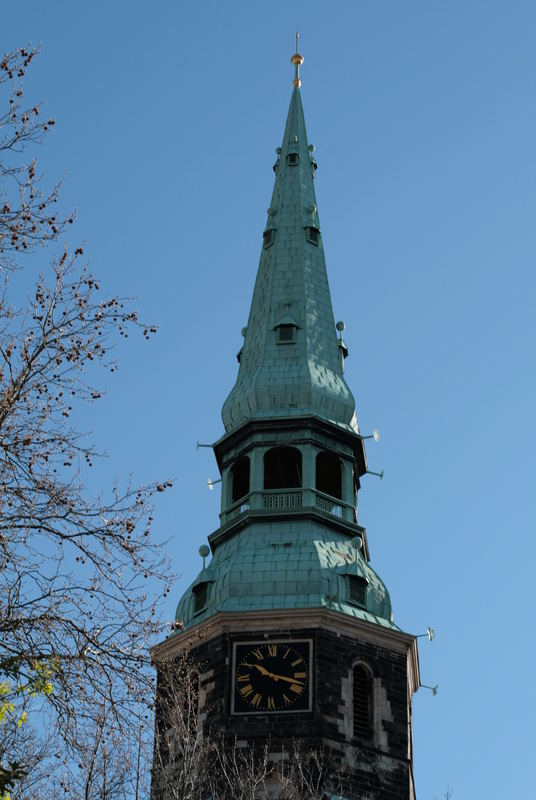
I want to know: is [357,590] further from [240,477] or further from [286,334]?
[286,334]

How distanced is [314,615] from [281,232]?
17.1 m

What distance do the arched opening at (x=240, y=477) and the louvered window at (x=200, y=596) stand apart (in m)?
4.46

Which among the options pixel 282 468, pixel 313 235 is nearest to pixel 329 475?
pixel 282 468

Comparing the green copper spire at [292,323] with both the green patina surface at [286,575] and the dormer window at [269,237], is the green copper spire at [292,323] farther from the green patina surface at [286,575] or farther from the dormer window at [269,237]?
the green patina surface at [286,575]

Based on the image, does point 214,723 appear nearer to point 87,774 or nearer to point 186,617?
point 186,617

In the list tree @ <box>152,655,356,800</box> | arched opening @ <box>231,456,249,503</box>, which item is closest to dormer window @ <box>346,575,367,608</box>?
tree @ <box>152,655,356,800</box>

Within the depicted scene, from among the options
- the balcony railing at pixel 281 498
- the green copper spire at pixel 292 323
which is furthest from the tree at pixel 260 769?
the green copper spire at pixel 292 323

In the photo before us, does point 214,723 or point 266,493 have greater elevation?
point 266,493

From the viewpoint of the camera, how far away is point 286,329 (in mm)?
54625

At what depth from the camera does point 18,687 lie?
690 inches

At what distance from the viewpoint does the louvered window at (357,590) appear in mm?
46656

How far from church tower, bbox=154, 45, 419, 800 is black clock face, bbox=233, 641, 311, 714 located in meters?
0.03

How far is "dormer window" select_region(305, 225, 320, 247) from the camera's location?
191 feet

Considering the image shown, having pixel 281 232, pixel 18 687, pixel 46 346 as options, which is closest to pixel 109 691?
pixel 18 687
